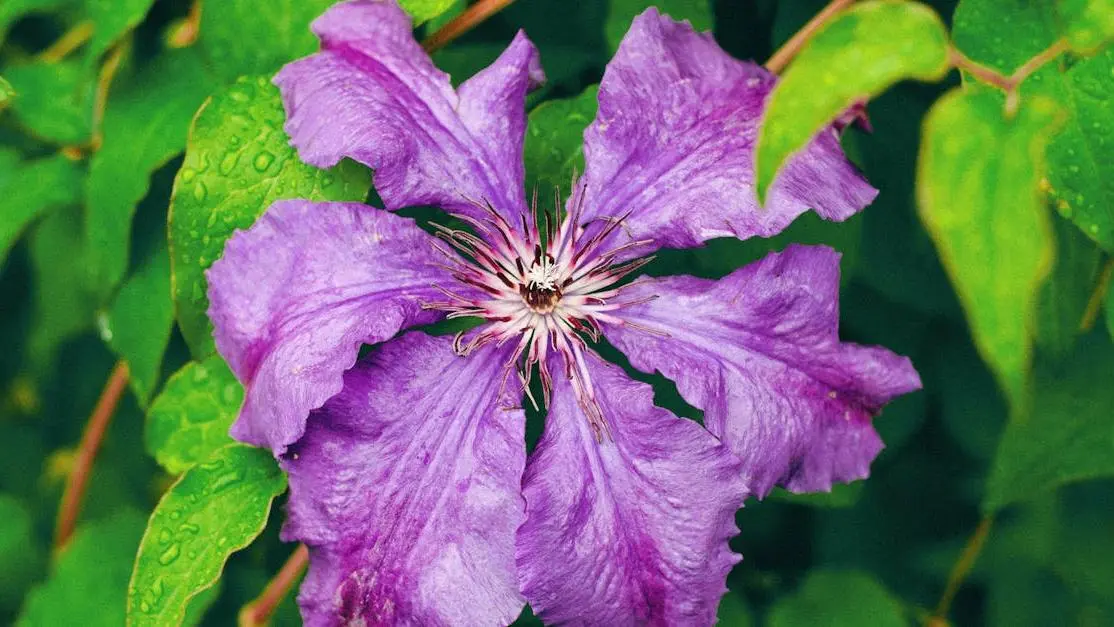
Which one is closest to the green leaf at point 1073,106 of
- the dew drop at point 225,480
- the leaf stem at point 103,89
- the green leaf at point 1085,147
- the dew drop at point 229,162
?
the green leaf at point 1085,147

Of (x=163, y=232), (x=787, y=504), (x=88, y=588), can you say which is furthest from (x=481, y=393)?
(x=88, y=588)

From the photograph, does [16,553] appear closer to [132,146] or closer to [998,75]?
[132,146]

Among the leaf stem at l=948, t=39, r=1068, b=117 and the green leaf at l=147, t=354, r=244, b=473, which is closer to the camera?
the leaf stem at l=948, t=39, r=1068, b=117

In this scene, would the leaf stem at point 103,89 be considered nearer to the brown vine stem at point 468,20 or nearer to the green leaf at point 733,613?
the brown vine stem at point 468,20

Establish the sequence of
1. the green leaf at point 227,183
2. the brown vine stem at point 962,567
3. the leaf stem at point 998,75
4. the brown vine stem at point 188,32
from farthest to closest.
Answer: the brown vine stem at point 962,567 < the brown vine stem at point 188,32 < the green leaf at point 227,183 < the leaf stem at point 998,75

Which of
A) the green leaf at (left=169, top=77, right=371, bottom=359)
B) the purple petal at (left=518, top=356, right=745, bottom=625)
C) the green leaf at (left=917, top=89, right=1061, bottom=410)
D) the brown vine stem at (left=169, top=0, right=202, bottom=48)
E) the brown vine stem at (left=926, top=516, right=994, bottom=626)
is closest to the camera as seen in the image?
the green leaf at (left=917, top=89, right=1061, bottom=410)

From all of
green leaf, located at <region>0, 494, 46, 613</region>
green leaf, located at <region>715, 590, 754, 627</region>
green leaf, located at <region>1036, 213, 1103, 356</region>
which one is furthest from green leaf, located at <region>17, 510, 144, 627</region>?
green leaf, located at <region>1036, 213, 1103, 356</region>

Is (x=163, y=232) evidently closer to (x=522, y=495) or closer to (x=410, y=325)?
(x=410, y=325)

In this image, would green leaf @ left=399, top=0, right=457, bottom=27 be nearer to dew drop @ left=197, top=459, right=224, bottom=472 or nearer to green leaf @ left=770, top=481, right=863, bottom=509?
dew drop @ left=197, top=459, right=224, bottom=472
